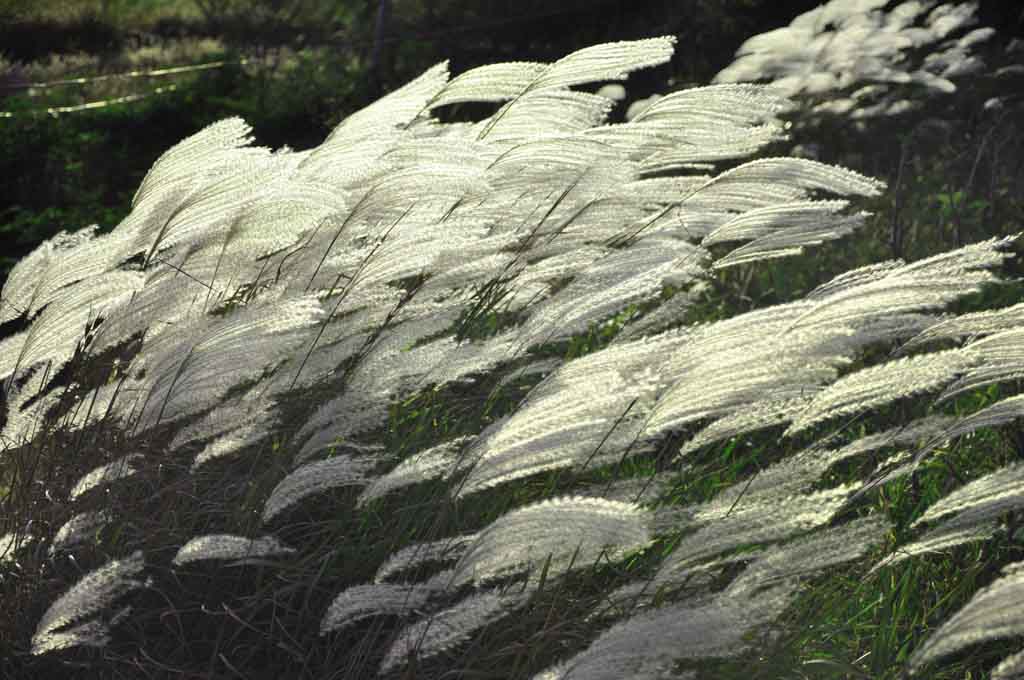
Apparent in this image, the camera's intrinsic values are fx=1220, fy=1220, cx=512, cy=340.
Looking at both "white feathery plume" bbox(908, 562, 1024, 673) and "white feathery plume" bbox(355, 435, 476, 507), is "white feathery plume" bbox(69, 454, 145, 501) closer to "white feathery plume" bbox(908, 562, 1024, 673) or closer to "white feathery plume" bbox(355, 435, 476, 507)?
"white feathery plume" bbox(355, 435, 476, 507)

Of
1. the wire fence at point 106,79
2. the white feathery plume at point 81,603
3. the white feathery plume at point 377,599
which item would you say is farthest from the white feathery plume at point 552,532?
the wire fence at point 106,79

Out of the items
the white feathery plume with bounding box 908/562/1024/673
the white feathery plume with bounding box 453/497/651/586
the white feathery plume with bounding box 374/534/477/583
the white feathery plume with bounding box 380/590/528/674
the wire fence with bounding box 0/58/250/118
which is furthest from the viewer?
the wire fence with bounding box 0/58/250/118

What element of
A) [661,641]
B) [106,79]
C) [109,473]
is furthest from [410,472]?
[106,79]

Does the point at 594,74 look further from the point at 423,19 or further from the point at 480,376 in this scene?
the point at 423,19

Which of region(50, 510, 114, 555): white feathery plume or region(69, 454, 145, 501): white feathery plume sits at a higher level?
region(69, 454, 145, 501): white feathery plume

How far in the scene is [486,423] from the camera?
2455 millimetres

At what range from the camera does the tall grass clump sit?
5.10 ft

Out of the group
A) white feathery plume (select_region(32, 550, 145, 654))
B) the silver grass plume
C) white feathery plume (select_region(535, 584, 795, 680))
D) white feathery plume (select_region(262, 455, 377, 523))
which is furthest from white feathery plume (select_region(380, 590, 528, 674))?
the silver grass plume

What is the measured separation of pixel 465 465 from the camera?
6.57 ft

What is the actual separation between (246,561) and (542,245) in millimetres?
838

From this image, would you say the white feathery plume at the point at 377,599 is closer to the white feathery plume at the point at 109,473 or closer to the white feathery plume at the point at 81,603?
the white feathery plume at the point at 81,603

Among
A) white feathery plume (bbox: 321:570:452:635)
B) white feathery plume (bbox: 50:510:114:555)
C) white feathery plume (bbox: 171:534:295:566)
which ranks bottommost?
white feathery plume (bbox: 50:510:114:555)

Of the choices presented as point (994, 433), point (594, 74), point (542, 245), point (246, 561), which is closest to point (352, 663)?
point (246, 561)

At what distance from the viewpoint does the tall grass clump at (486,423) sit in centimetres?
156
